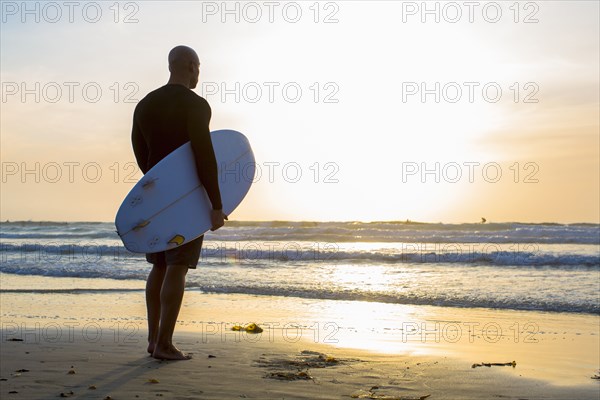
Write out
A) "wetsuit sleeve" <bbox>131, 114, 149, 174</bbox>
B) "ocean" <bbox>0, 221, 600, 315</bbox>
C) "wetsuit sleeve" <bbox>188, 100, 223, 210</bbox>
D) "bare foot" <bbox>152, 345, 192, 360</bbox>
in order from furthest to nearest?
"ocean" <bbox>0, 221, 600, 315</bbox> → "wetsuit sleeve" <bbox>131, 114, 149, 174</bbox> → "bare foot" <bbox>152, 345, 192, 360</bbox> → "wetsuit sleeve" <bbox>188, 100, 223, 210</bbox>

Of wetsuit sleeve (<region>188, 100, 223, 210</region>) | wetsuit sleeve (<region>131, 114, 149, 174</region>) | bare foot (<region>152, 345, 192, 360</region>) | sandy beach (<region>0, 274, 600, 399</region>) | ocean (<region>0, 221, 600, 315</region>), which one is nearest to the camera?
sandy beach (<region>0, 274, 600, 399</region>)

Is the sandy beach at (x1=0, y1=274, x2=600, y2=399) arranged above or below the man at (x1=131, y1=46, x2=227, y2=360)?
below

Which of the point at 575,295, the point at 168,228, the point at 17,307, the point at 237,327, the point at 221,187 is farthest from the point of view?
the point at 575,295

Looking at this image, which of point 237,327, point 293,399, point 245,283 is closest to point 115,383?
point 293,399

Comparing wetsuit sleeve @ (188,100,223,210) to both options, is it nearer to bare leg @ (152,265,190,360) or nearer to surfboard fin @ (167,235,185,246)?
surfboard fin @ (167,235,185,246)

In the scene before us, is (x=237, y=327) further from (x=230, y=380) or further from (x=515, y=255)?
(x=515, y=255)

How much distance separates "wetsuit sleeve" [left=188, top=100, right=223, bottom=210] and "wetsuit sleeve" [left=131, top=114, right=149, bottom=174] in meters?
0.41

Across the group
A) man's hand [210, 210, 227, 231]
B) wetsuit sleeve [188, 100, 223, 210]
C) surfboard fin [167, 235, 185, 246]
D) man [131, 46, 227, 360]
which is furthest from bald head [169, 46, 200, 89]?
surfboard fin [167, 235, 185, 246]

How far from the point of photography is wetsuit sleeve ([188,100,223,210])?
12.1ft

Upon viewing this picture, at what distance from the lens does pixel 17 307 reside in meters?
7.25

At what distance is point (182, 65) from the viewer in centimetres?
384

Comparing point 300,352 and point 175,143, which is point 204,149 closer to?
point 175,143

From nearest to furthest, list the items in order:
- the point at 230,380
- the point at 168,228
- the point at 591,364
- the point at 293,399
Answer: the point at 293,399 → the point at 230,380 → the point at 168,228 → the point at 591,364

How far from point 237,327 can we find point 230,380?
2.23m
